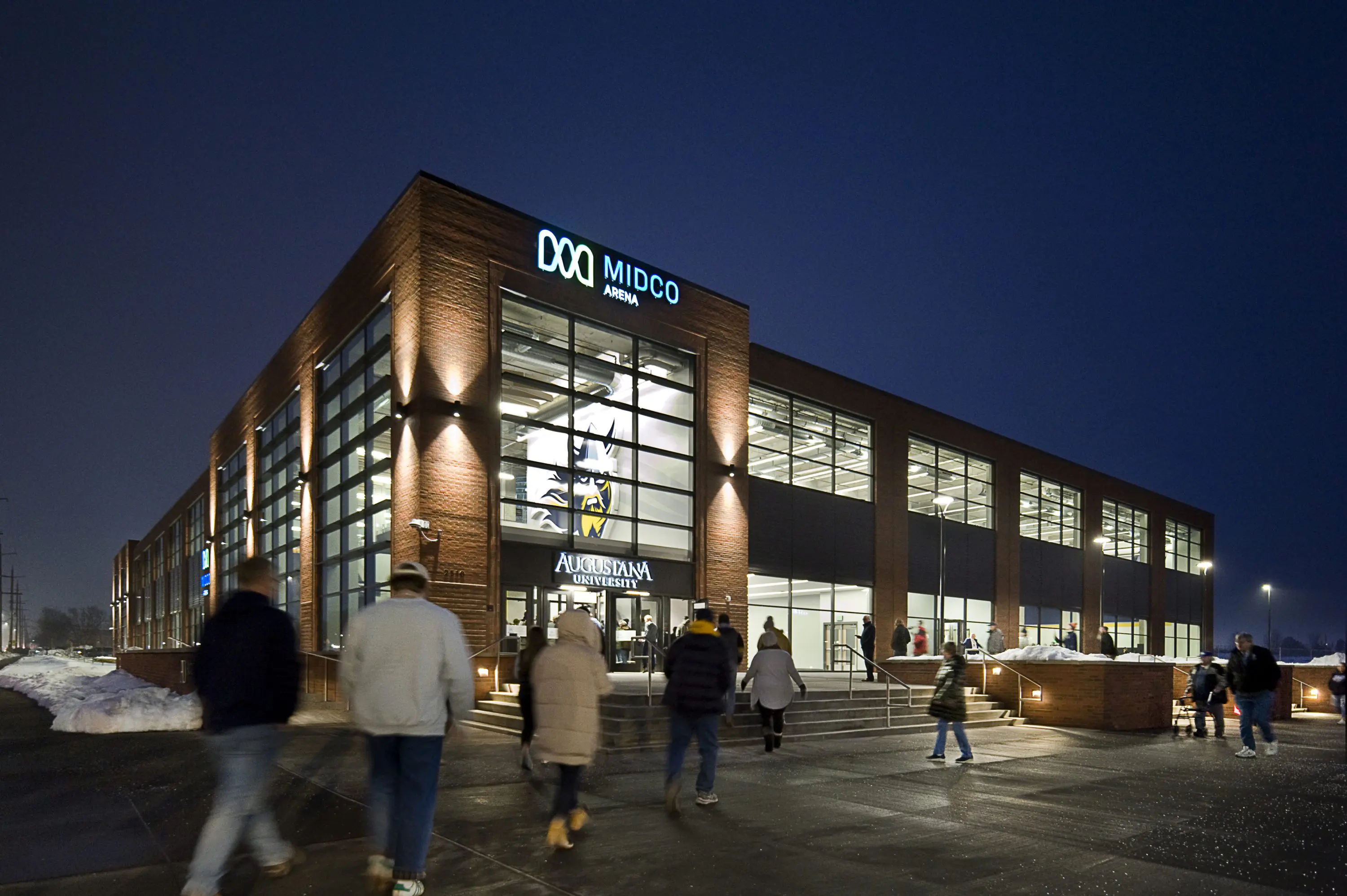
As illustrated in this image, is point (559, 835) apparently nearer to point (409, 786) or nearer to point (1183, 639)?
point (409, 786)

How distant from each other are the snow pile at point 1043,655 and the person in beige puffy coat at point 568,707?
1515 cm

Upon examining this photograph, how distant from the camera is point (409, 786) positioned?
16.6ft

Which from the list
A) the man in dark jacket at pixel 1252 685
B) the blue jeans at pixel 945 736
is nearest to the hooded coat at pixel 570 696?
the blue jeans at pixel 945 736

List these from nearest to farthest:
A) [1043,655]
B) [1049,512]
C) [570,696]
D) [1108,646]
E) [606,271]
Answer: [570,696]
[1043,655]
[606,271]
[1108,646]
[1049,512]

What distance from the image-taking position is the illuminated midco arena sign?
2125cm

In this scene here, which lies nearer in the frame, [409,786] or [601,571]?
[409,786]

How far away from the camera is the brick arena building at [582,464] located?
19703mm

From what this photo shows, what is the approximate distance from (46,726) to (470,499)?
8.09 metres

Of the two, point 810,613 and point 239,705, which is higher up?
point 239,705

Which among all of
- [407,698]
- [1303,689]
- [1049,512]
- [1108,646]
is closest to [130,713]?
[407,698]

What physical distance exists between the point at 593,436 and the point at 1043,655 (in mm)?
11013

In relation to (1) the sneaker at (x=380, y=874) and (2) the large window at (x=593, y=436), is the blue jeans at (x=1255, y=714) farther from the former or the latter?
(2) the large window at (x=593, y=436)

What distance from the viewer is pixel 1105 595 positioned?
4444 centimetres

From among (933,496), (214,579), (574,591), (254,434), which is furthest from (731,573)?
(214,579)
